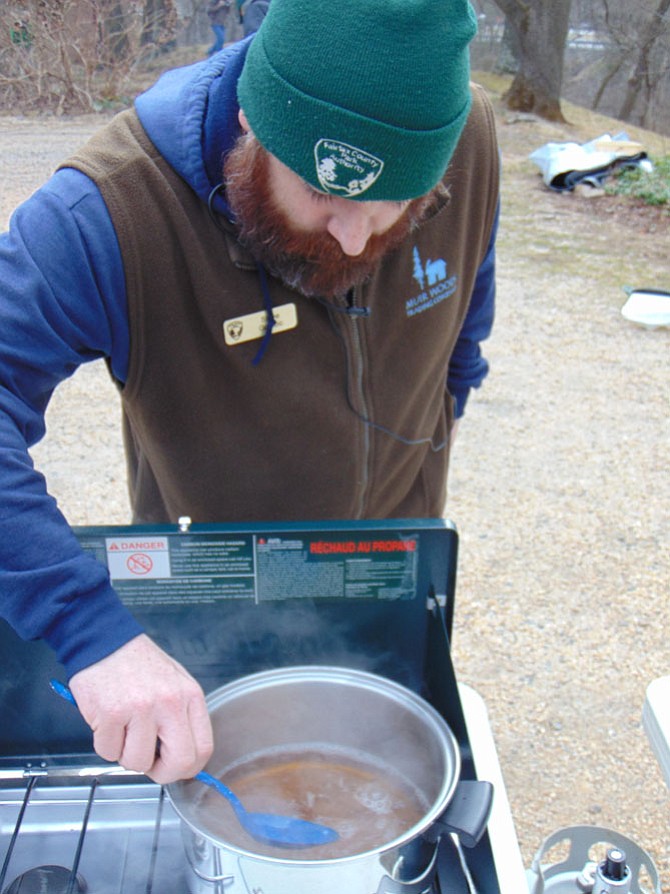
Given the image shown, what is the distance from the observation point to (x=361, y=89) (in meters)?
0.99

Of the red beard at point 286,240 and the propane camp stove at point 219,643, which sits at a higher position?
the red beard at point 286,240

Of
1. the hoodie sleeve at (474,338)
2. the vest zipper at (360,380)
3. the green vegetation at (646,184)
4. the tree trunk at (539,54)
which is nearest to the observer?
the vest zipper at (360,380)

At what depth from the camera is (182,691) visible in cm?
85

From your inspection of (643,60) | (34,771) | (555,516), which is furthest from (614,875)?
(643,60)

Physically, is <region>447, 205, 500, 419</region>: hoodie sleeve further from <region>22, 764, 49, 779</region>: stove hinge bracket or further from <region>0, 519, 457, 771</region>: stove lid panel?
<region>22, 764, 49, 779</region>: stove hinge bracket

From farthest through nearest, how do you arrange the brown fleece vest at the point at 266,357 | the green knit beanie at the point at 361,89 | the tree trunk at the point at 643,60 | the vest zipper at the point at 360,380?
the tree trunk at the point at 643,60 < the vest zipper at the point at 360,380 < the brown fleece vest at the point at 266,357 < the green knit beanie at the point at 361,89

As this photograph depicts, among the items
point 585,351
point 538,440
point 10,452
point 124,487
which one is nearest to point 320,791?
point 10,452

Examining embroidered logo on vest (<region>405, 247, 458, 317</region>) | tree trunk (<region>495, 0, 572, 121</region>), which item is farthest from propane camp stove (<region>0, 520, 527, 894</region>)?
tree trunk (<region>495, 0, 572, 121</region>)

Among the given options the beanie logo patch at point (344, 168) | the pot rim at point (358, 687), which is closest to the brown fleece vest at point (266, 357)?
the beanie logo patch at point (344, 168)

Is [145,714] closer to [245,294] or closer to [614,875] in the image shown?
[614,875]

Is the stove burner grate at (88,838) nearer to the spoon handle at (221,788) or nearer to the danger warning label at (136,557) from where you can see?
the spoon handle at (221,788)

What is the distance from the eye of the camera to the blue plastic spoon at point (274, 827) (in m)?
0.87

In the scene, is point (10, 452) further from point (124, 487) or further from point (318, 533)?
point (124, 487)

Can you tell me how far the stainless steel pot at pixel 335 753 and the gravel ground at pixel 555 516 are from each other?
1325 millimetres
